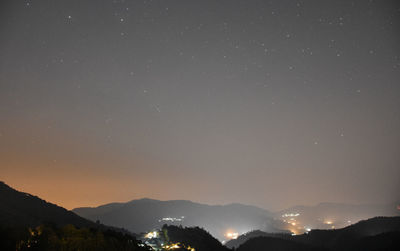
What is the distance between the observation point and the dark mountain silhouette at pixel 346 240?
58.7 meters

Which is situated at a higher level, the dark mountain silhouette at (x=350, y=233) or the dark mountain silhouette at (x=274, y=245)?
the dark mountain silhouette at (x=350, y=233)

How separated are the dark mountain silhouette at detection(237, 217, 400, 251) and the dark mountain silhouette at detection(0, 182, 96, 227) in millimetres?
44002

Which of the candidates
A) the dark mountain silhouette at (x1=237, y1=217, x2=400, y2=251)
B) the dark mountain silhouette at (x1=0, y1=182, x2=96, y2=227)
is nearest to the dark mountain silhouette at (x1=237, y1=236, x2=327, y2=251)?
the dark mountain silhouette at (x1=237, y1=217, x2=400, y2=251)

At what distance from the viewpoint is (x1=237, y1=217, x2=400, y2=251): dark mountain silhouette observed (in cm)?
5874

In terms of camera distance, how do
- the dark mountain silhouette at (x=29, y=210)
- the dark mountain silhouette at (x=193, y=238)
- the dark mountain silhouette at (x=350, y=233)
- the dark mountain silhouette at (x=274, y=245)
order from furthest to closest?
the dark mountain silhouette at (x=350, y=233), the dark mountain silhouette at (x=274, y=245), the dark mountain silhouette at (x=193, y=238), the dark mountain silhouette at (x=29, y=210)

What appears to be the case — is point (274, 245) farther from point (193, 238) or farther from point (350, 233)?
point (193, 238)

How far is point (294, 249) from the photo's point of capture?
6394cm

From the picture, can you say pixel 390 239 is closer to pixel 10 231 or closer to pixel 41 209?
pixel 10 231

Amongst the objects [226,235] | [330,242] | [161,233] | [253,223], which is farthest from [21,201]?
[253,223]

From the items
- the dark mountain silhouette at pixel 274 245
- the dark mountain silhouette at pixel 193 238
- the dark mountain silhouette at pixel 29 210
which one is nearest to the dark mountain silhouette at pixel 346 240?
the dark mountain silhouette at pixel 274 245

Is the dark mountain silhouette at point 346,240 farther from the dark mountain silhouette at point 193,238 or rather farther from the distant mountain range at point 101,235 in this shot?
the dark mountain silhouette at point 193,238

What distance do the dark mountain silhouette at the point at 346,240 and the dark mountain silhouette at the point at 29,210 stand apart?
44002 millimetres

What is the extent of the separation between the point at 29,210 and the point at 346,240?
251 ft

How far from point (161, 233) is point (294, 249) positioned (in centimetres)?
3495
